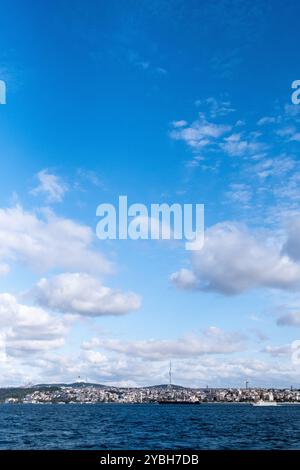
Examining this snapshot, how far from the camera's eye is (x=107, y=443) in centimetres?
5541

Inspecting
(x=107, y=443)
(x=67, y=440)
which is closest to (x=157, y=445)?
(x=107, y=443)
